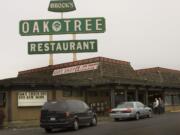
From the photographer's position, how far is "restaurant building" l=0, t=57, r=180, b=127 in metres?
38.2

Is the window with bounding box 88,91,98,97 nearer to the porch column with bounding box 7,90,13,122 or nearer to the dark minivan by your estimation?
the porch column with bounding box 7,90,13,122

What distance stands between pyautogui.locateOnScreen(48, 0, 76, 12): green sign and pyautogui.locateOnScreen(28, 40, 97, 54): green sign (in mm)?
3974

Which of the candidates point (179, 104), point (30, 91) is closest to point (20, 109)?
point (30, 91)

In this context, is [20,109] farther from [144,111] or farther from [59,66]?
[59,66]

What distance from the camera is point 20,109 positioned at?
38562mm

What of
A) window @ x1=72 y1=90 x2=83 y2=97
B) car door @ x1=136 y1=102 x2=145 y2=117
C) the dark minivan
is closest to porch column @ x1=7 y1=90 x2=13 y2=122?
window @ x1=72 y1=90 x2=83 y2=97

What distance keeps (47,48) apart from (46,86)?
30.9 feet

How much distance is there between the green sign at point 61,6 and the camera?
165 feet

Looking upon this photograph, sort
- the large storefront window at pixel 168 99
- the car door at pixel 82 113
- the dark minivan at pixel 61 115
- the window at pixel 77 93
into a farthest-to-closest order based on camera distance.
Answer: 1. the large storefront window at pixel 168 99
2. the window at pixel 77 93
3. the car door at pixel 82 113
4. the dark minivan at pixel 61 115

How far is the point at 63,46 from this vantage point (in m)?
48.4

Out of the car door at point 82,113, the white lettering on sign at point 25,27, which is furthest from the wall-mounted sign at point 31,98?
the car door at point 82,113

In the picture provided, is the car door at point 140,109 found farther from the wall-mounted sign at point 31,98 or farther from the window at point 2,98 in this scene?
the window at point 2,98

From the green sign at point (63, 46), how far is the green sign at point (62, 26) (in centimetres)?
116

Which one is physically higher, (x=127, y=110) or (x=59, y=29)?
(x=59, y=29)
